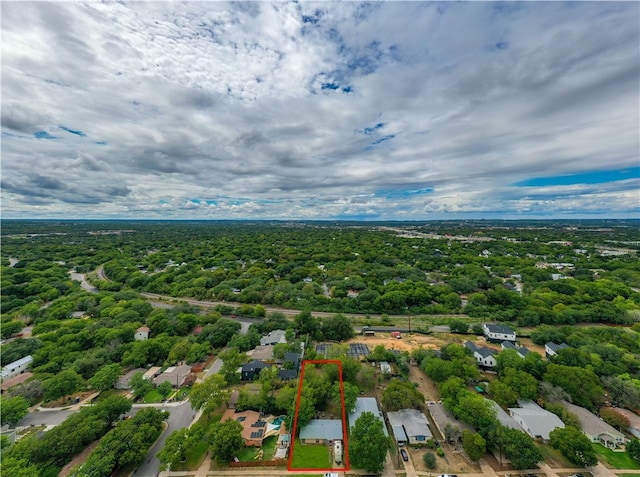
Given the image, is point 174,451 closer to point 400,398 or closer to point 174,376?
point 174,376

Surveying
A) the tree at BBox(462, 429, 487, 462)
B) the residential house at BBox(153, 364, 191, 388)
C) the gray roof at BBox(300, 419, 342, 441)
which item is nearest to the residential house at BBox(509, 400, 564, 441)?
the tree at BBox(462, 429, 487, 462)

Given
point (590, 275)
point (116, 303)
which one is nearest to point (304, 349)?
point (116, 303)

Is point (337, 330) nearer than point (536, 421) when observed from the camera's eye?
No

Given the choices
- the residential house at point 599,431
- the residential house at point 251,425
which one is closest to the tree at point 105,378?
the residential house at point 251,425

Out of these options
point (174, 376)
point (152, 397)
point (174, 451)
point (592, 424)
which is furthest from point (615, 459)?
point (152, 397)

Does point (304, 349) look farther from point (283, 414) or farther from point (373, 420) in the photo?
point (373, 420)

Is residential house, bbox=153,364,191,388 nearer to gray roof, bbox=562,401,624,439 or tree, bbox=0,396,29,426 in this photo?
A: tree, bbox=0,396,29,426
